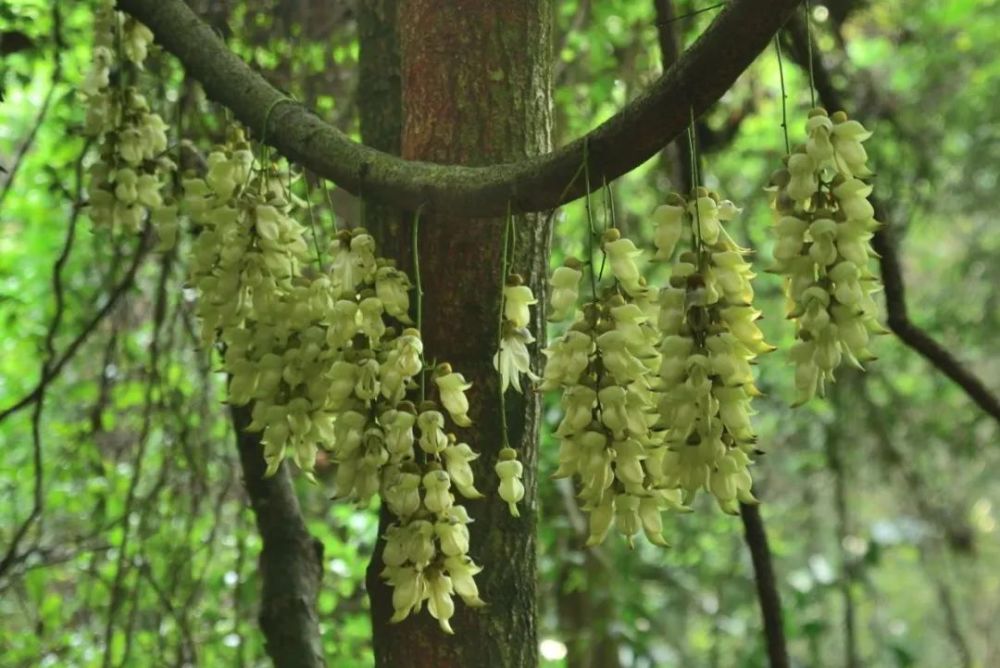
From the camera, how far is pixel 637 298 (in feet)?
3.45

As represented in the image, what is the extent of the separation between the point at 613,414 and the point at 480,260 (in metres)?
0.46

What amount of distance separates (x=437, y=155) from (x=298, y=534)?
2.65 ft

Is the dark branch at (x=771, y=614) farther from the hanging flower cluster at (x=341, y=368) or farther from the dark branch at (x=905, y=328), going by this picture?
the hanging flower cluster at (x=341, y=368)

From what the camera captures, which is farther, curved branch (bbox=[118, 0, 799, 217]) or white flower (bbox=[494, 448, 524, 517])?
white flower (bbox=[494, 448, 524, 517])

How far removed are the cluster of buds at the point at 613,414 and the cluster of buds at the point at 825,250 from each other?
0.14 m

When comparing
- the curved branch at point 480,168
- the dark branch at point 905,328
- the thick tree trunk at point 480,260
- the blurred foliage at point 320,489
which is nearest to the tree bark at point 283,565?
the blurred foliage at point 320,489

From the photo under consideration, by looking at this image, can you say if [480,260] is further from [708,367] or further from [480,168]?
[708,367]

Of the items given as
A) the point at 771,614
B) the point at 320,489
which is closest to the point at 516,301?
the point at 771,614

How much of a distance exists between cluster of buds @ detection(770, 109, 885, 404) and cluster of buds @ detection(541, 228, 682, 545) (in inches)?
5.4

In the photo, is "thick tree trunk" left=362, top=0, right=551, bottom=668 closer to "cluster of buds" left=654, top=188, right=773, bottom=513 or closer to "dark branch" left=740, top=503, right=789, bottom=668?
"cluster of buds" left=654, top=188, right=773, bottom=513

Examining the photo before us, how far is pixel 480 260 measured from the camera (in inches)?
54.5

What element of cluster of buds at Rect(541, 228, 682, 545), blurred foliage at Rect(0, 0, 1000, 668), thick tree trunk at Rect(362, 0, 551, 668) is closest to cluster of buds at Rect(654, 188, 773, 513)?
cluster of buds at Rect(541, 228, 682, 545)

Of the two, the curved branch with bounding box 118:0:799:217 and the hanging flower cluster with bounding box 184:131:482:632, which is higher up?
the curved branch with bounding box 118:0:799:217

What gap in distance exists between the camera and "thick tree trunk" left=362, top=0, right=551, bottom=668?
1.38 meters
